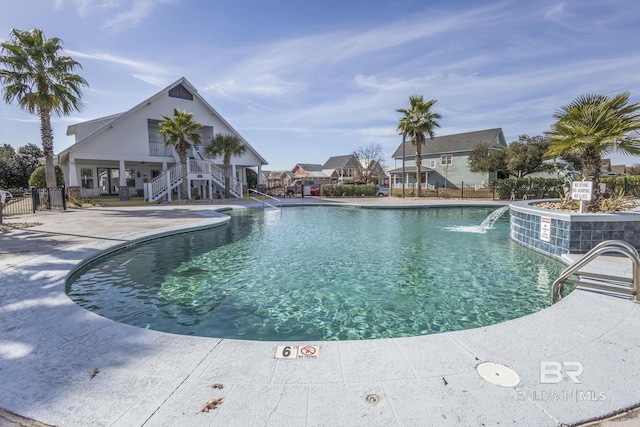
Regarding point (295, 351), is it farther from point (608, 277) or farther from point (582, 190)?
point (582, 190)

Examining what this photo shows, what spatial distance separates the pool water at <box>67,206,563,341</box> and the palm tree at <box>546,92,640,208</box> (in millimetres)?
2558

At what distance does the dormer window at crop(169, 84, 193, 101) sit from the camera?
79.4 ft

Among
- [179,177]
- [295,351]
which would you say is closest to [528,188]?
[179,177]

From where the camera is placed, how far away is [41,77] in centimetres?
1558

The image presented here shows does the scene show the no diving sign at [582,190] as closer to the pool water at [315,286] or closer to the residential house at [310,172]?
the pool water at [315,286]

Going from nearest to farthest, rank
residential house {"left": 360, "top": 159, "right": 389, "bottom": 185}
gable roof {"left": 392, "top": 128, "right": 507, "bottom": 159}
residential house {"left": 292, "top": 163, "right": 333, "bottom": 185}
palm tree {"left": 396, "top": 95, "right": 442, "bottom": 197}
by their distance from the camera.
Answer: palm tree {"left": 396, "top": 95, "right": 442, "bottom": 197}
gable roof {"left": 392, "top": 128, "right": 507, "bottom": 159}
residential house {"left": 360, "top": 159, "right": 389, "bottom": 185}
residential house {"left": 292, "top": 163, "right": 333, "bottom": 185}

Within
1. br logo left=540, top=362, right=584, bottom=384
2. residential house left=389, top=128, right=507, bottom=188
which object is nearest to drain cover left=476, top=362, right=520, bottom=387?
br logo left=540, top=362, right=584, bottom=384

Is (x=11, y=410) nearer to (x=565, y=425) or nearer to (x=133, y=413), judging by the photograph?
(x=133, y=413)

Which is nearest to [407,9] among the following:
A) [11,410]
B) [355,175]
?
[11,410]

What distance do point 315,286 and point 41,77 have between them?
18693 millimetres

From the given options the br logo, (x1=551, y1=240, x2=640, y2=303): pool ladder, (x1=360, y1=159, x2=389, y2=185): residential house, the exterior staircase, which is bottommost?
the br logo

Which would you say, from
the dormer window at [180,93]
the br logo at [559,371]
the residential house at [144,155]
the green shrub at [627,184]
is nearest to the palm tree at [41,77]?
the residential house at [144,155]

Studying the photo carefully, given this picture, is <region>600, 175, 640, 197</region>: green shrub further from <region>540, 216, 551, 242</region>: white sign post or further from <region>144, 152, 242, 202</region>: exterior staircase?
<region>144, 152, 242, 202</region>: exterior staircase

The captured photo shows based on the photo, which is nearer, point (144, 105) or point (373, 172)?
point (144, 105)
